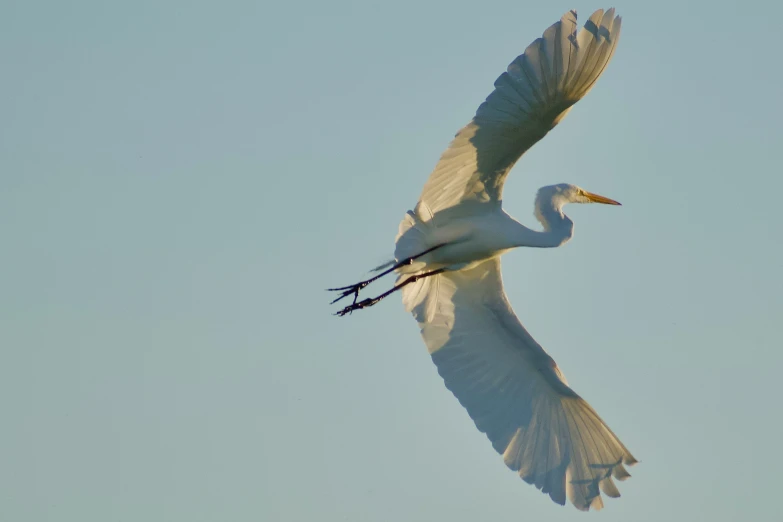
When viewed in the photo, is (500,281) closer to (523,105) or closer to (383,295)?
(383,295)

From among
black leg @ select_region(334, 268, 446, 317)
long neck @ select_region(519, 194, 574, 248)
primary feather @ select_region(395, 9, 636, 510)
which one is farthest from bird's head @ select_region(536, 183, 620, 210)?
black leg @ select_region(334, 268, 446, 317)

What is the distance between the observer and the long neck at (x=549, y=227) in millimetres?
12633

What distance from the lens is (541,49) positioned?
10797mm

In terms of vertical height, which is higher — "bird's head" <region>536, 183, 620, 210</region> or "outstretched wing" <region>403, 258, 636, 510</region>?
"bird's head" <region>536, 183, 620, 210</region>

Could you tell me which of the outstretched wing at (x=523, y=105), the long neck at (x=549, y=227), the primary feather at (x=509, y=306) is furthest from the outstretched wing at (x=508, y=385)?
the outstretched wing at (x=523, y=105)

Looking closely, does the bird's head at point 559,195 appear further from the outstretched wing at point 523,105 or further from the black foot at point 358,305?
the black foot at point 358,305

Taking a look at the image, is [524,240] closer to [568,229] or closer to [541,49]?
[568,229]

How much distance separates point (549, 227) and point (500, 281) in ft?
3.39

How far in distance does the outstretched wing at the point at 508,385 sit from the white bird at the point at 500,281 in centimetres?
1

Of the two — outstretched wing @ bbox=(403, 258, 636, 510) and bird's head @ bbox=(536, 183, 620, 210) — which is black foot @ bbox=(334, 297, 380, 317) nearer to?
outstretched wing @ bbox=(403, 258, 636, 510)

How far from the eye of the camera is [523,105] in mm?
11266

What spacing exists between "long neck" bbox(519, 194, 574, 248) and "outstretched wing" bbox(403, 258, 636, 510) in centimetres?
81

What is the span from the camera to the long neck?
1263 cm

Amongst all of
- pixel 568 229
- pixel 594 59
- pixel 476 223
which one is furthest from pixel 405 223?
pixel 594 59
